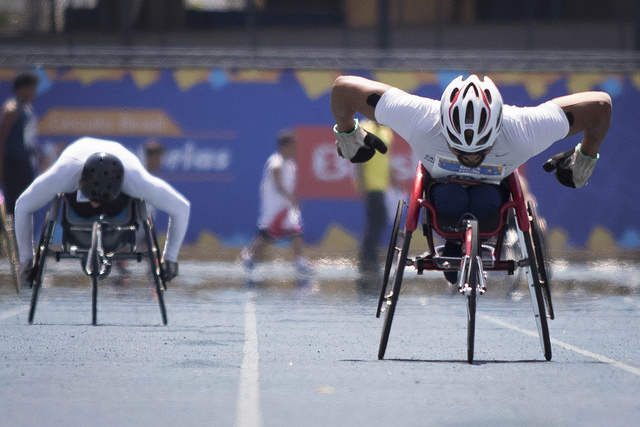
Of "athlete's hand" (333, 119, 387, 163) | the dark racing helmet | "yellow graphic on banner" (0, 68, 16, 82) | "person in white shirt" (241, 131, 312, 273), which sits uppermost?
"athlete's hand" (333, 119, 387, 163)

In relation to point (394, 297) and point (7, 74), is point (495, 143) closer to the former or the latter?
point (394, 297)

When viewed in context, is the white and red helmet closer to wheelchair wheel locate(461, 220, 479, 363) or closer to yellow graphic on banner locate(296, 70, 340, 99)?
wheelchair wheel locate(461, 220, 479, 363)

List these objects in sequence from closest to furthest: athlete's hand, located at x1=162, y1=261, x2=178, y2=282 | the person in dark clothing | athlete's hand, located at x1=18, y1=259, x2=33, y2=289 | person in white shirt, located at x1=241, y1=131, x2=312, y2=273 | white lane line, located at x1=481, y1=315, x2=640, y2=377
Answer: white lane line, located at x1=481, y1=315, x2=640, y2=377, athlete's hand, located at x1=18, y1=259, x2=33, y2=289, athlete's hand, located at x1=162, y1=261, x2=178, y2=282, the person in dark clothing, person in white shirt, located at x1=241, y1=131, x2=312, y2=273

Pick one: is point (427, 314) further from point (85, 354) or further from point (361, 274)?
point (361, 274)

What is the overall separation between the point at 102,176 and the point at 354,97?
213 cm

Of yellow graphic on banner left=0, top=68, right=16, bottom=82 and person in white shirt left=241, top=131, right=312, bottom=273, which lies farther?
yellow graphic on banner left=0, top=68, right=16, bottom=82

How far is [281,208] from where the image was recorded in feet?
47.6

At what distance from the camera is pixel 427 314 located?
923 cm

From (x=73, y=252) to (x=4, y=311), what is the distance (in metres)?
1.22

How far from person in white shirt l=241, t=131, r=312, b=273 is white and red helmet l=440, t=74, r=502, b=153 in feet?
25.1

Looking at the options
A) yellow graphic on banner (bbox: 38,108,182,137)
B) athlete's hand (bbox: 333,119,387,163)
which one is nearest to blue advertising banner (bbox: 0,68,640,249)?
yellow graphic on banner (bbox: 38,108,182,137)

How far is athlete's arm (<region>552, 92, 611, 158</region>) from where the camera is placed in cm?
668

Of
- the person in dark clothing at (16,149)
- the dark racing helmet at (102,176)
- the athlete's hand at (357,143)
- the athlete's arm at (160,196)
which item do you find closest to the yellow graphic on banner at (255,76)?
the person in dark clothing at (16,149)

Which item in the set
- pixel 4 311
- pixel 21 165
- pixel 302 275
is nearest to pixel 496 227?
pixel 4 311
